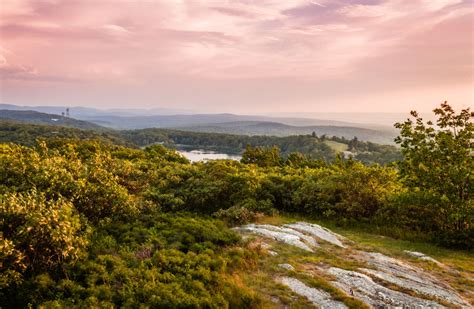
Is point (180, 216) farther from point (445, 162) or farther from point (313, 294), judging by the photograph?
point (445, 162)

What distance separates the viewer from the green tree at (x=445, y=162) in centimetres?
1650

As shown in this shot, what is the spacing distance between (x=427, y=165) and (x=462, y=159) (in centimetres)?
161

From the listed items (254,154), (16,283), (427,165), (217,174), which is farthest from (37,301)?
(254,154)

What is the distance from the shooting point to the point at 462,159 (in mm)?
16703

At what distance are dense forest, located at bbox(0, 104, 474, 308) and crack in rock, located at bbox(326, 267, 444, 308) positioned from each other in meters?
2.86

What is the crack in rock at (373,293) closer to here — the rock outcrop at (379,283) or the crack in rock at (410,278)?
the rock outcrop at (379,283)

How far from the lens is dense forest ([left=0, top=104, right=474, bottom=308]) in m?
8.73

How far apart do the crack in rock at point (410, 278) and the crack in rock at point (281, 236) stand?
8.65ft

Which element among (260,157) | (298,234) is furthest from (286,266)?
(260,157)

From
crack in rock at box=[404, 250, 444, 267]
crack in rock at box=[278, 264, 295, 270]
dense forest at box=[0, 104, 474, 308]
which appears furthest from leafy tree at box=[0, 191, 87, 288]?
crack in rock at box=[404, 250, 444, 267]

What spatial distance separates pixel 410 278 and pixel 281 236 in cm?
520

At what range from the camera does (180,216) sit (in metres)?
16.6

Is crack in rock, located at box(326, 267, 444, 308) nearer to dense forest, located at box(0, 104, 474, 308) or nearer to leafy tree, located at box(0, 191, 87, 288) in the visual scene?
dense forest, located at box(0, 104, 474, 308)

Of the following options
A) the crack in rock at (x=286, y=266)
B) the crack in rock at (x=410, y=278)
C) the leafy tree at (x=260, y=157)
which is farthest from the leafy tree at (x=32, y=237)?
the leafy tree at (x=260, y=157)
